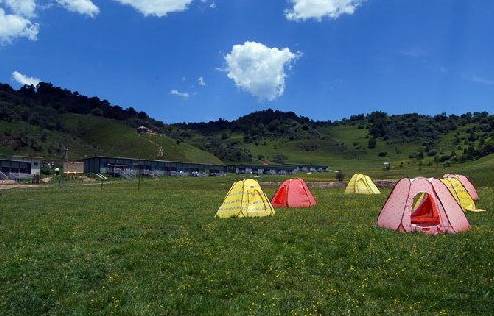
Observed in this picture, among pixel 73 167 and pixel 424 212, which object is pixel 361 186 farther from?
pixel 73 167

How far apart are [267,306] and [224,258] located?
481 cm

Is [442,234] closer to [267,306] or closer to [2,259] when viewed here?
[267,306]

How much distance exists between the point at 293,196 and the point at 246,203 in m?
9.48

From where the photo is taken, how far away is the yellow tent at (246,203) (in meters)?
31.0

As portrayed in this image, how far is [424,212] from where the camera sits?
29016mm

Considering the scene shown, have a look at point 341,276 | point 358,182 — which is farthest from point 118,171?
point 341,276

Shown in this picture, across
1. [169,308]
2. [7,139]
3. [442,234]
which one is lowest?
[169,308]

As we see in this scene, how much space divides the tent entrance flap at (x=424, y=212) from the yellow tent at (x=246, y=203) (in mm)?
8220

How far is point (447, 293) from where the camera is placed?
15.2m

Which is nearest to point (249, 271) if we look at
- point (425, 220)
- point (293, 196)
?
point (425, 220)

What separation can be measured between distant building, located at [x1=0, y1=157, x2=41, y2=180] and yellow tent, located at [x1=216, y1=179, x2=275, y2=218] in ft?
392

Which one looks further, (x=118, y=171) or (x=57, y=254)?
(x=118, y=171)

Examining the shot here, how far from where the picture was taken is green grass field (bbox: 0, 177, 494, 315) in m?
15.0

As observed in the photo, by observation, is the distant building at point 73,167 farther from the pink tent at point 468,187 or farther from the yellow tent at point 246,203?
the yellow tent at point 246,203
